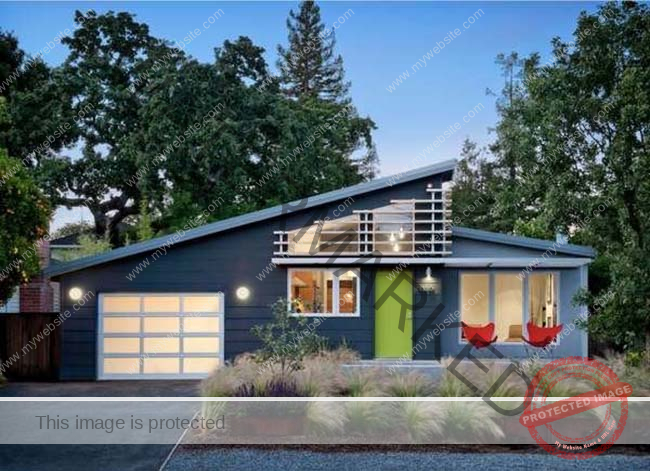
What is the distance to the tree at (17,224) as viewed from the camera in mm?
11688

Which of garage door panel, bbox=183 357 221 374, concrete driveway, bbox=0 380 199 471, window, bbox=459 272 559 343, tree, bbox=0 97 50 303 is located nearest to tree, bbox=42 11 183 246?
garage door panel, bbox=183 357 221 374

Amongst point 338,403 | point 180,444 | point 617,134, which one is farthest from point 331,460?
point 617,134

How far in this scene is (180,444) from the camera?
778cm

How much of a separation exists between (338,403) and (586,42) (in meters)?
7.29

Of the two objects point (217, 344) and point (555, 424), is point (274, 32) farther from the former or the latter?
point (555, 424)

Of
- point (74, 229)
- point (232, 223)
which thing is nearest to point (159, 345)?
point (232, 223)

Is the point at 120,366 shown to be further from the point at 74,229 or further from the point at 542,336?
the point at 74,229

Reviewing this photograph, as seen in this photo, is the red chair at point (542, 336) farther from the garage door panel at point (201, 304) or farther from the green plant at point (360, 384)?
the garage door panel at point (201, 304)

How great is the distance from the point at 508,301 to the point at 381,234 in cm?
368

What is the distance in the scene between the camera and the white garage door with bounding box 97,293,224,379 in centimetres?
1456

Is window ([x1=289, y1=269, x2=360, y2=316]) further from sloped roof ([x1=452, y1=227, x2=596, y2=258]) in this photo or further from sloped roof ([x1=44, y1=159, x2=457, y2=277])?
sloped roof ([x1=452, y1=227, x2=596, y2=258])

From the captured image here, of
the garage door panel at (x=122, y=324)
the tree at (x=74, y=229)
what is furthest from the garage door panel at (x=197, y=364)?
the tree at (x=74, y=229)

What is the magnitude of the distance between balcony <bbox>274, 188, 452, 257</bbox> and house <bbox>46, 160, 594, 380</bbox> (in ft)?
0.07

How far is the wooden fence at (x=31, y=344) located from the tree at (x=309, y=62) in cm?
2738
